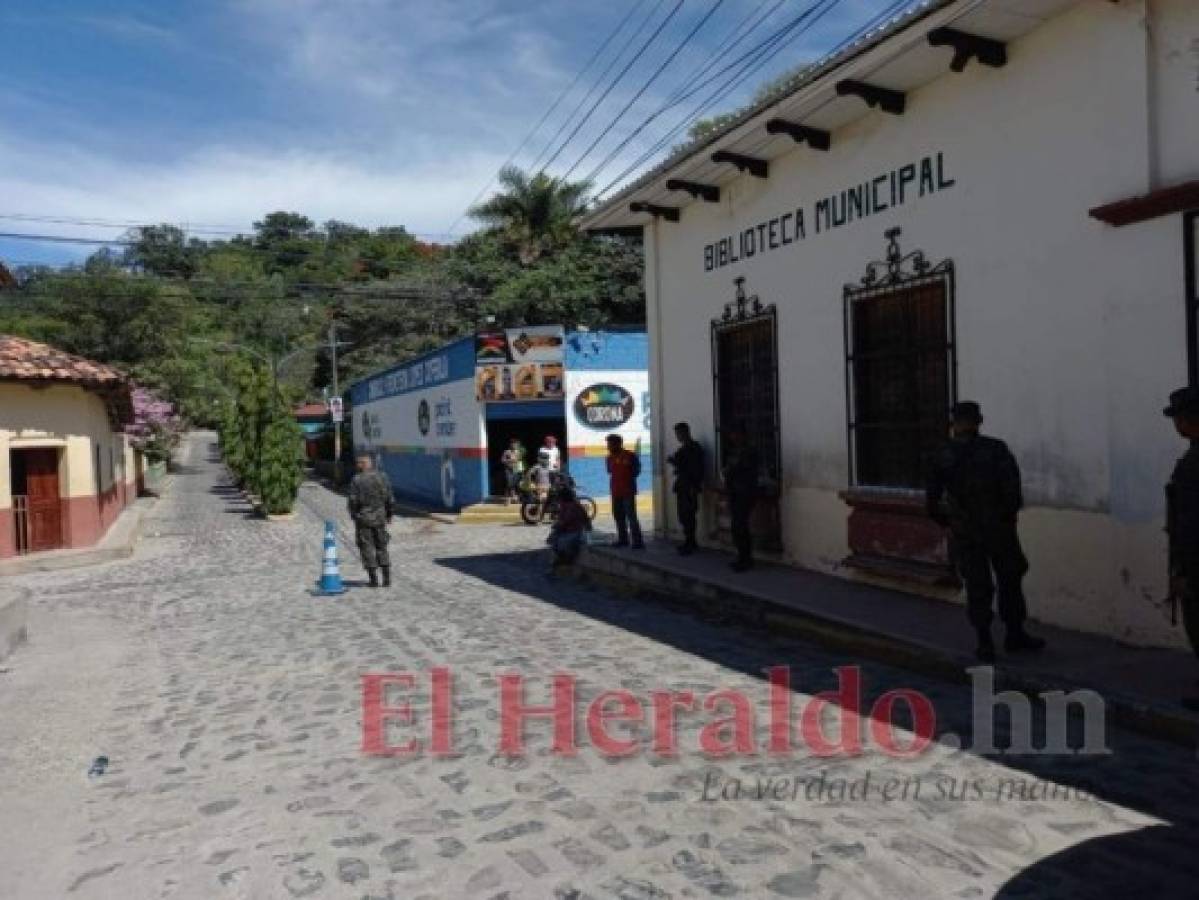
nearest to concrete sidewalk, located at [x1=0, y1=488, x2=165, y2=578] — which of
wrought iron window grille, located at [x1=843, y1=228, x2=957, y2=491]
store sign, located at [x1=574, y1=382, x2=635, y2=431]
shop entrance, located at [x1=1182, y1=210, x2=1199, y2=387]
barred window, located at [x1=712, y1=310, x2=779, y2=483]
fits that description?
store sign, located at [x1=574, y1=382, x2=635, y2=431]

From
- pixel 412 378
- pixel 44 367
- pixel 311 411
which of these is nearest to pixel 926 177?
pixel 44 367

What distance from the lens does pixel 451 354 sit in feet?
79.8

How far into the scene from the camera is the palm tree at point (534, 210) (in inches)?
1391

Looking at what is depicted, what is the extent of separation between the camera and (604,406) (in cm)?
2220

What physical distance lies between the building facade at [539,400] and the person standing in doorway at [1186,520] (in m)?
15.8

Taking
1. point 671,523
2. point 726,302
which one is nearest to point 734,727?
point 726,302

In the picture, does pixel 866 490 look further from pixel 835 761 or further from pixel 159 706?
pixel 159 706

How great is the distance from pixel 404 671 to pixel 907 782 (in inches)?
159

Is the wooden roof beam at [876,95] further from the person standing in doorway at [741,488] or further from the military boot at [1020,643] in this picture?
the military boot at [1020,643]

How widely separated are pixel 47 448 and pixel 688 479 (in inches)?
488

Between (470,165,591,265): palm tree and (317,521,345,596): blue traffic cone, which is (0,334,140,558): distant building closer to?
(317,521,345,596): blue traffic cone

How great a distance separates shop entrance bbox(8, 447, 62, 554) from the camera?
18031mm

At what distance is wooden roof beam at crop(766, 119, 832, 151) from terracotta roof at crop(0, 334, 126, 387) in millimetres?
13096

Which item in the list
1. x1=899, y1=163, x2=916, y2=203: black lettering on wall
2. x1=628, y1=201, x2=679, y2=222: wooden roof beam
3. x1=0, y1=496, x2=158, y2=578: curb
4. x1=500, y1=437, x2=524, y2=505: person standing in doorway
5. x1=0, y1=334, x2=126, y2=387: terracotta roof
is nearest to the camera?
x1=899, y1=163, x2=916, y2=203: black lettering on wall
